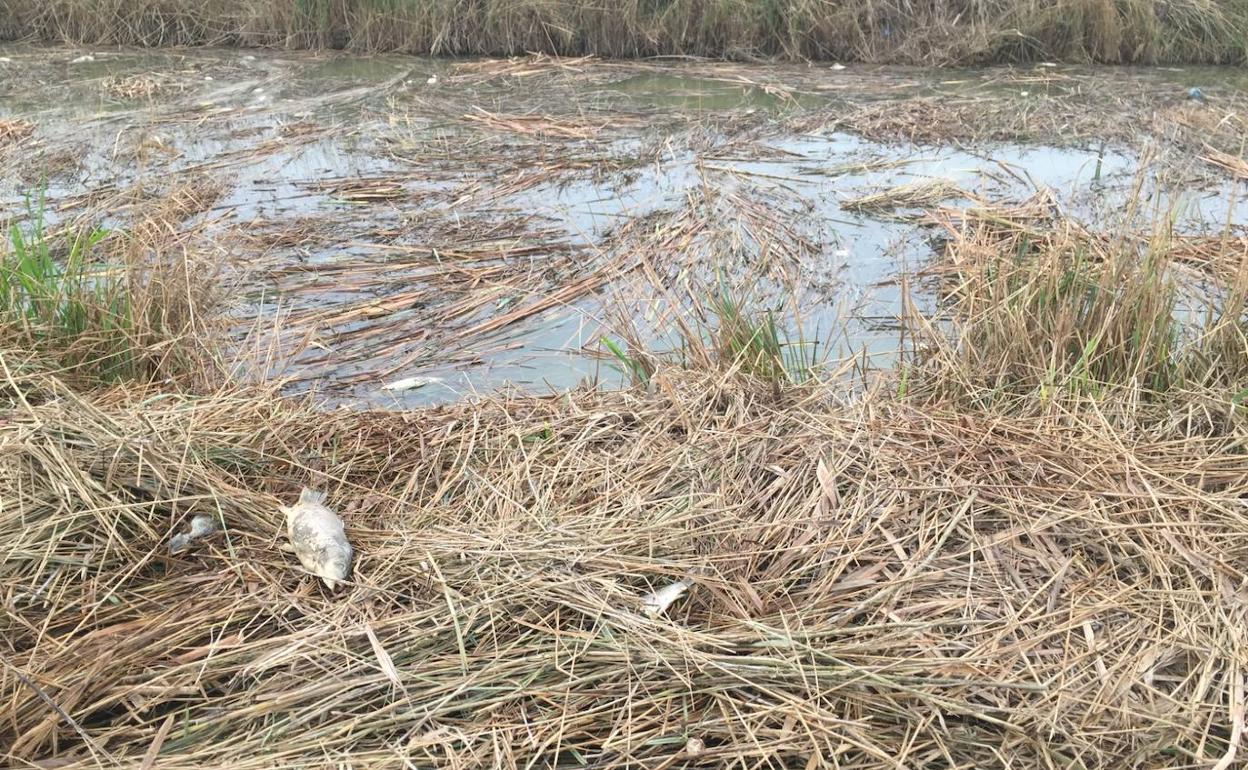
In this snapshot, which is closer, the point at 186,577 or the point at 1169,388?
the point at 186,577

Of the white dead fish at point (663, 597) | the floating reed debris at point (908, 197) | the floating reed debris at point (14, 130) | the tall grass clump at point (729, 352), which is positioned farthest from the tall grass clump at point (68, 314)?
the floating reed debris at point (14, 130)

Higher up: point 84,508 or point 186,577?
point 84,508

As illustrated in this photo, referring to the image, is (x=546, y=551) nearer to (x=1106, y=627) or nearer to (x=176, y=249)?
(x=1106, y=627)

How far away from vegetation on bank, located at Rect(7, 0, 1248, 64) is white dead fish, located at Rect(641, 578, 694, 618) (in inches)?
272

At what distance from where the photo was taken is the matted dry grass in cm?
150

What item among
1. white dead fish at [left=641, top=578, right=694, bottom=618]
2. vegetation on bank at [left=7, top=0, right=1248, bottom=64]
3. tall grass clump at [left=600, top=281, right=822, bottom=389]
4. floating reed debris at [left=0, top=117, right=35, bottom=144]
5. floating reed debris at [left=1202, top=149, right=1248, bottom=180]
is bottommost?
white dead fish at [left=641, top=578, right=694, bottom=618]

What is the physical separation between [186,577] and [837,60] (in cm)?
749

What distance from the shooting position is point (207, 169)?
4.91 m

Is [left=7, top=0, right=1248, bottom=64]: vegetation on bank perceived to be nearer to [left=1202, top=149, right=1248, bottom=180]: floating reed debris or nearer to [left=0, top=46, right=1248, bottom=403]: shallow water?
[left=0, top=46, right=1248, bottom=403]: shallow water

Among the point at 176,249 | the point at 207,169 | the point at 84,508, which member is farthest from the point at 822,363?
the point at 207,169

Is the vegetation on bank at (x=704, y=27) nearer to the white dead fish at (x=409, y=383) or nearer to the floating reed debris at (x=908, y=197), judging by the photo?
the floating reed debris at (x=908, y=197)

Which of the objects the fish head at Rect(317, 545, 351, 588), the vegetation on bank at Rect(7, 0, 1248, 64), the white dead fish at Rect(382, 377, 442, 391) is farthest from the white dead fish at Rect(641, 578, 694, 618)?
the vegetation on bank at Rect(7, 0, 1248, 64)

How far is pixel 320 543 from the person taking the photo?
184cm

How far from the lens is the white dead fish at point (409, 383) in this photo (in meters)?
2.98
